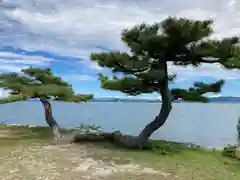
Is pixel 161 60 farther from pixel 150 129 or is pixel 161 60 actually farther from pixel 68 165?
pixel 68 165

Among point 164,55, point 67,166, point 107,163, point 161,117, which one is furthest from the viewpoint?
point 161,117

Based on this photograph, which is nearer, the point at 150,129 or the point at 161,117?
the point at 161,117

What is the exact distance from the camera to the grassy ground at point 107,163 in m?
4.11

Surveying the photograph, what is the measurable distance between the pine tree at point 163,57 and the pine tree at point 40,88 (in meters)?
1.35

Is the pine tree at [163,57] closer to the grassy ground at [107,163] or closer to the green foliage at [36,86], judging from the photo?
the grassy ground at [107,163]

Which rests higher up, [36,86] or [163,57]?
[163,57]

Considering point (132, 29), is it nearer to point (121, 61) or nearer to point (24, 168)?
point (121, 61)

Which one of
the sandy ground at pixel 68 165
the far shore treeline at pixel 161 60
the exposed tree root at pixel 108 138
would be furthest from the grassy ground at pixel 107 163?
the far shore treeline at pixel 161 60

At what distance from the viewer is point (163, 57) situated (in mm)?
5918

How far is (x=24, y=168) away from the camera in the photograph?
432cm

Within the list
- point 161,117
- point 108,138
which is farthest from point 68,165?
point 161,117

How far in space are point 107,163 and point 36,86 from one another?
10.1 ft

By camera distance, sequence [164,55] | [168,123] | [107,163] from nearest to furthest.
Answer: [107,163], [164,55], [168,123]

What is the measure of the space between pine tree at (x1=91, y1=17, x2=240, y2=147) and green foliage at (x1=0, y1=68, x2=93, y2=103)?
1.33 m
